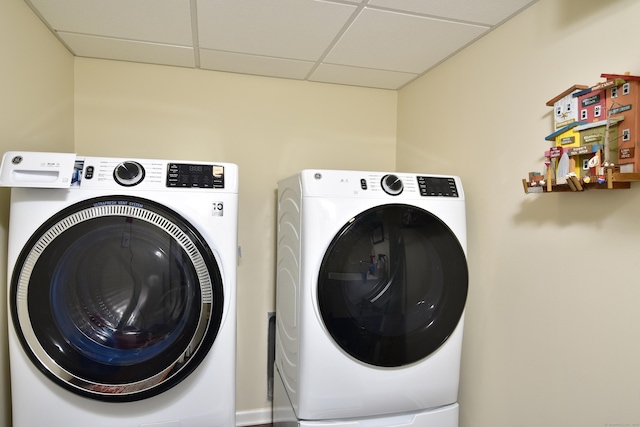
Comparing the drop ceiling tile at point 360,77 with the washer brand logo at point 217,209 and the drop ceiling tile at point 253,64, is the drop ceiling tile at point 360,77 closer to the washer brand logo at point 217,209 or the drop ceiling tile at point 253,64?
the drop ceiling tile at point 253,64

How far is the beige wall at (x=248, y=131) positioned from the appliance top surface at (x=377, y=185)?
79cm

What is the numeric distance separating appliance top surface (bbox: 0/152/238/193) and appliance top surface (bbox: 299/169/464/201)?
299 mm

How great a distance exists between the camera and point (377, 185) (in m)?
1.46

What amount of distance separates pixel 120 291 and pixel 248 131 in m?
1.17

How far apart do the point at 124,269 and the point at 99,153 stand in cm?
100

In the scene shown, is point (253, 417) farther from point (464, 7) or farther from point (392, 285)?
point (464, 7)

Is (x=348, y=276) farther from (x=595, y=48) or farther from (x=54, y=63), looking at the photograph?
(x=54, y=63)

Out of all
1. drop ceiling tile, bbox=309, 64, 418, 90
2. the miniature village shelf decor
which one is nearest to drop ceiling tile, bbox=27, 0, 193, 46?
drop ceiling tile, bbox=309, 64, 418, 90

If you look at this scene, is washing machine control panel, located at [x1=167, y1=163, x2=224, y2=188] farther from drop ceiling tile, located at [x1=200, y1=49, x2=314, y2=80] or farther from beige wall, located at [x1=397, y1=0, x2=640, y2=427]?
beige wall, located at [x1=397, y1=0, x2=640, y2=427]

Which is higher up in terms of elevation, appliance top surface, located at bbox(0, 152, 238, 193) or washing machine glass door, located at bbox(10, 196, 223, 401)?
appliance top surface, located at bbox(0, 152, 238, 193)

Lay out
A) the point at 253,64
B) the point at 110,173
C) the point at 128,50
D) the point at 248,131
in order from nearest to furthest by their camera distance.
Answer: the point at 110,173, the point at 128,50, the point at 253,64, the point at 248,131

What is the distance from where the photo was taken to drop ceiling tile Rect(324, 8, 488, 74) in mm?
1499

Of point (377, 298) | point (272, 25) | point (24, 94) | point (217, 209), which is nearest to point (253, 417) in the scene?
point (377, 298)

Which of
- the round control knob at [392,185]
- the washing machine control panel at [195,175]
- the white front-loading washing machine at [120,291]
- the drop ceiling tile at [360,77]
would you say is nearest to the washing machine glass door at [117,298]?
the white front-loading washing machine at [120,291]
